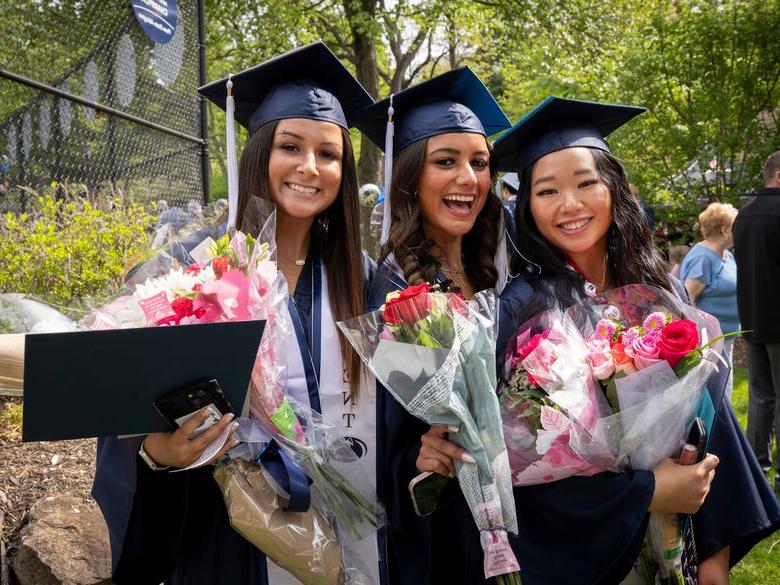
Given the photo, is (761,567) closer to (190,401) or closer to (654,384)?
(654,384)

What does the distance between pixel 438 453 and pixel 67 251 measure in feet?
9.93

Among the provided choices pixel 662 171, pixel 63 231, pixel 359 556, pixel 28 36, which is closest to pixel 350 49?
pixel 662 171

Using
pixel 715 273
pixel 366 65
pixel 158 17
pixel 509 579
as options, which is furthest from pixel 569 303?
pixel 366 65

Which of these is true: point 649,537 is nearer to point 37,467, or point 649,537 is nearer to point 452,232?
point 452,232

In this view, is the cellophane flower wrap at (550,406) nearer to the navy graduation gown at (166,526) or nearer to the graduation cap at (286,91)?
the navy graduation gown at (166,526)

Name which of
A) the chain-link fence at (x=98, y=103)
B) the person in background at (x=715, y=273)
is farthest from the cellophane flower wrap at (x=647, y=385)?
the chain-link fence at (x=98, y=103)

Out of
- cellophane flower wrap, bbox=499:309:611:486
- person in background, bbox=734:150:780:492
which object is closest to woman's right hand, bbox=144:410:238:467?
cellophane flower wrap, bbox=499:309:611:486

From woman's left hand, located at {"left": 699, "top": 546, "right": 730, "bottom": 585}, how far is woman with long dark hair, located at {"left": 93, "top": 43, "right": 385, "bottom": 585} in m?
0.92

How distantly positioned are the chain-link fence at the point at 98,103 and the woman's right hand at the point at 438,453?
3764 millimetres

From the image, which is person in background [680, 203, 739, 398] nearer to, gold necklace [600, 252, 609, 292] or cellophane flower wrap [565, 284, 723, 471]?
gold necklace [600, 252, 609, 292]

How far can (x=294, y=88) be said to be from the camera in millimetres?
2291

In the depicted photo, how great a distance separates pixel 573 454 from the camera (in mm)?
1820

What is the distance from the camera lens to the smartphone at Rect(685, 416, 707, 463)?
6.15 ft

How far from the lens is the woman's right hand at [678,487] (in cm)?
184
